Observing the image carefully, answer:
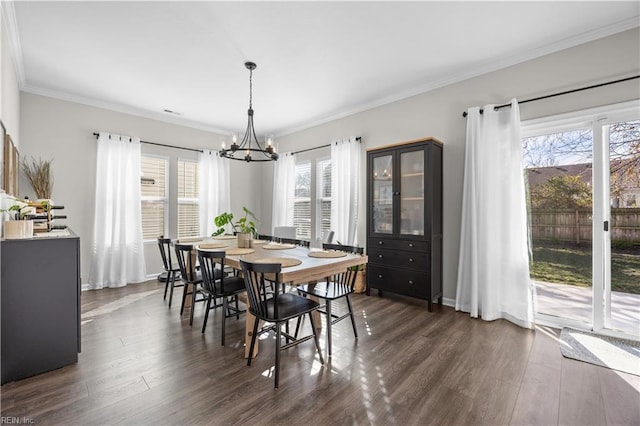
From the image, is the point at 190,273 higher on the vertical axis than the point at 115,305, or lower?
higher

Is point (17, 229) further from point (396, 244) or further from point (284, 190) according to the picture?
point (284, 190)

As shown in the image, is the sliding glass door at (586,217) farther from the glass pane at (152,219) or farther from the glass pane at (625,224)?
the glass pane at (152,219)

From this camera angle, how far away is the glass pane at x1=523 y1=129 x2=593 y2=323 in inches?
111

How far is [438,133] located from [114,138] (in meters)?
4.66

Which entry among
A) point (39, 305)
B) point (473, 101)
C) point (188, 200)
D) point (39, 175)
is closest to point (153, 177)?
point (188, 200)

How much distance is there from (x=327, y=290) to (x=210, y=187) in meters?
3.66

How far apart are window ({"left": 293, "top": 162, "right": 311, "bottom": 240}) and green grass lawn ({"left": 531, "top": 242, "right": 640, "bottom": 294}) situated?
11.2ft

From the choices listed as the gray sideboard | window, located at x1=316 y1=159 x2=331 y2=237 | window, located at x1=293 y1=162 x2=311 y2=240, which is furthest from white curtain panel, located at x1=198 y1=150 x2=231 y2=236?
the gray sideboard

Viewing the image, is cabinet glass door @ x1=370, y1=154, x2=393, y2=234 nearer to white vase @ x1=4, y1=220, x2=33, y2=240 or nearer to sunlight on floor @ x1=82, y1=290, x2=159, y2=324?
sunlight on floor @ x1=82, y1=290, x2=159, y2=324

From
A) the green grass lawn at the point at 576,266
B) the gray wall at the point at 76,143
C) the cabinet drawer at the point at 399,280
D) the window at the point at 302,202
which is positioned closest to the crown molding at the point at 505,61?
the window at the point at 302,202

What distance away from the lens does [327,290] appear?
8.56ft

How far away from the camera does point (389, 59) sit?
10.1 feet

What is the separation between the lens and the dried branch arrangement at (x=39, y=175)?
142 inches

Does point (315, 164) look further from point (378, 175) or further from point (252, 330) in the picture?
point (252, 330)
